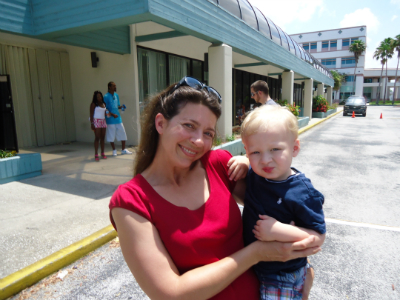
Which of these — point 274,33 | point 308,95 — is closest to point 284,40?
point 274,33

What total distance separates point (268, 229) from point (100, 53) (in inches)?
365

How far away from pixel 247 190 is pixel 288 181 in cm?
26

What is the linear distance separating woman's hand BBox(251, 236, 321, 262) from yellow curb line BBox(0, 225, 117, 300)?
2.38 meters

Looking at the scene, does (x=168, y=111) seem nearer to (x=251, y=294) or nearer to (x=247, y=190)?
(x=247, y=190)

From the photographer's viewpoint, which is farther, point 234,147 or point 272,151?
point 234,147

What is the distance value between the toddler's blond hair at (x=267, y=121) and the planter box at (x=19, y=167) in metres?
5.33

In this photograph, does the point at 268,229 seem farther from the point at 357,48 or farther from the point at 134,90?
the point at 357,48

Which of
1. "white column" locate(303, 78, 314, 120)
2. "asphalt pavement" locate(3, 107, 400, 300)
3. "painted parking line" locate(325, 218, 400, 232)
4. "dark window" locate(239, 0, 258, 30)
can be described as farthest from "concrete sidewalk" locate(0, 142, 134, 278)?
"white column" locate(303, 78, 314, 120)

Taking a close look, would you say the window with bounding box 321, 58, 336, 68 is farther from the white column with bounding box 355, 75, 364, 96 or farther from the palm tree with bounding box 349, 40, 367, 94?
the white column with bounding box 355, 75, 364, 96

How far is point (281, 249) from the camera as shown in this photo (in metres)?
1.31

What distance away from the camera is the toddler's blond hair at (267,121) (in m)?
1.43

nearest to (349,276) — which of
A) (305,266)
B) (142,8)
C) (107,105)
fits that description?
(305,266)

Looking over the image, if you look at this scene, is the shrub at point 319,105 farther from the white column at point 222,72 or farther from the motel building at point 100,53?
the white column at point 222,72

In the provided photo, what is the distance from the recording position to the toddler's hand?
4.32ft
